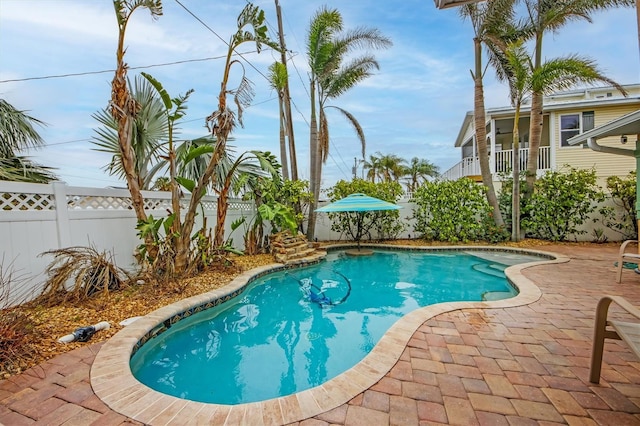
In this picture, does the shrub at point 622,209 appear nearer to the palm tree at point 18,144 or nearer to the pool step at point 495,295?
the pool step at point 495,295

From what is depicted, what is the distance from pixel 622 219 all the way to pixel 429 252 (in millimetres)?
6589

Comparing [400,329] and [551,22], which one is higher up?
[551,22]

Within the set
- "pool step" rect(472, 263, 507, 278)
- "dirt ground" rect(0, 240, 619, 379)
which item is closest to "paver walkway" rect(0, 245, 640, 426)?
"dirt ground" rect(0, 240, 619, 379)

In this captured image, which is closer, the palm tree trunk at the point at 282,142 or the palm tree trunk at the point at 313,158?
the palm tree trunk at the point at 313,158

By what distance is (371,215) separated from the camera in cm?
1135

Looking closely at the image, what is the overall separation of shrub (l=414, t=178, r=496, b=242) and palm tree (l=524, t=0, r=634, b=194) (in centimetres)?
177

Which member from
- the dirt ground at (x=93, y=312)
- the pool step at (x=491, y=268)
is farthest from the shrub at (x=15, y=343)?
the pool step at (x=491, y=268)

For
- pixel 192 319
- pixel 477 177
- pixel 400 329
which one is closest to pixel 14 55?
pixel 192 319

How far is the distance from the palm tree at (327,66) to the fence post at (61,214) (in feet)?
21.8

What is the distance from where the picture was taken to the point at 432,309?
3992 millimetres

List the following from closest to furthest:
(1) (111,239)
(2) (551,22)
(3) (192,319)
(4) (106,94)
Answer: (3) (192,319), (4) (106,94), (1) (111,239), (2) (551,22)

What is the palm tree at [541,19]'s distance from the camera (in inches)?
332

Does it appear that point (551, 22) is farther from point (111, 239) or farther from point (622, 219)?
point (111, 239)

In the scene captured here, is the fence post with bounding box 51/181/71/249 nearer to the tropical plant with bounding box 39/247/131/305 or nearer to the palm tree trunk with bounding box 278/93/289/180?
the tropical plant with bounding box 39/247/131/305
